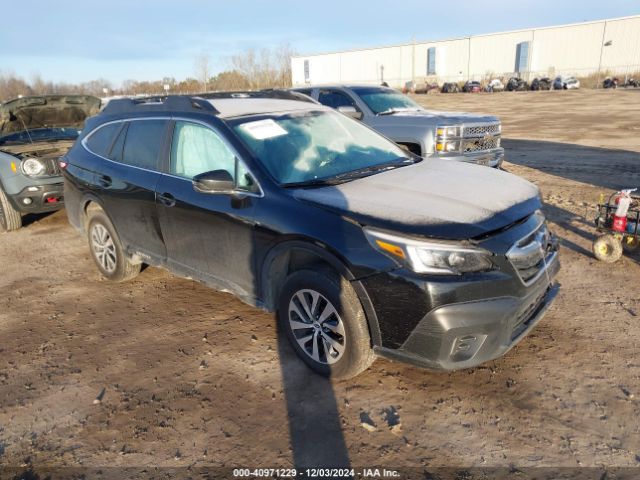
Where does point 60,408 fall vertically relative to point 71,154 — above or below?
below

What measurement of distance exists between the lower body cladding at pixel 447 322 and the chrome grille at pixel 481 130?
502 cm

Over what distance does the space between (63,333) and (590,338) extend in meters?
4.37

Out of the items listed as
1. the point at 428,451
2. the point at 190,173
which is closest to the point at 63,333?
the point at 190,173

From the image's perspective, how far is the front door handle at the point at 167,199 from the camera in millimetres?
3895

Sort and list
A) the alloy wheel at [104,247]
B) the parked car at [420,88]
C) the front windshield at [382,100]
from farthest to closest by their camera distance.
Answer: the parked car at [420,88] → the front windshield at [382,100] → the alloy wheel at [104,247]

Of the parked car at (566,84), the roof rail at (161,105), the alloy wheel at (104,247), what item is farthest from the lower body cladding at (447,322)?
the parked car at (566,84)

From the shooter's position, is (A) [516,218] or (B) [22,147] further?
(B) [22,147]

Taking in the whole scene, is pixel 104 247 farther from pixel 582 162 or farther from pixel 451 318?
pixel 582 162

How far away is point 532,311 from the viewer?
3.05 meters

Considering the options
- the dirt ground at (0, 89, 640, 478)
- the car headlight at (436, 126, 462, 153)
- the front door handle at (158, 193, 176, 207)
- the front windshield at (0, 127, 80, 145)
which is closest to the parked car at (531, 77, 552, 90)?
the car headlight at (436, 126, 462, 153)

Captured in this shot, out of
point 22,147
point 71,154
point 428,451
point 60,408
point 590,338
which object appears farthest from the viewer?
point 22,147

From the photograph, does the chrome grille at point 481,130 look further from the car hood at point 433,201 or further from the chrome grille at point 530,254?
the chrome grille at point 530,254

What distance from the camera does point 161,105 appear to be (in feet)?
14.0

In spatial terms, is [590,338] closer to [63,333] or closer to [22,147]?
[63,333]
